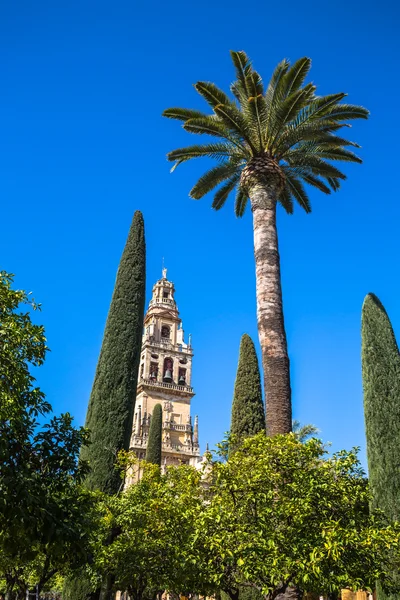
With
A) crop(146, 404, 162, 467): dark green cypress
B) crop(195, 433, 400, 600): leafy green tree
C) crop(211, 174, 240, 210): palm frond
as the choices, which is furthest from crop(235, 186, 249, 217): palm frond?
crop(146, 404, 162, 467): dark green cypress

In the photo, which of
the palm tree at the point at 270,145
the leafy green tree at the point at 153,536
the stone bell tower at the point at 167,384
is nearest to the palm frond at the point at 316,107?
the palm tree at the point at 270,145

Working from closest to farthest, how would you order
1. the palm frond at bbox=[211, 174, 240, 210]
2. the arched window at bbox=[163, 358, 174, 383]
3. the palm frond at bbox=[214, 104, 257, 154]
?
the palm frond at bbox=[214, 104, 257, 154]
the palm frond at bbox=[211, 174, 240, 210]
the arched window at bbox=[163, 358, 174, 383]

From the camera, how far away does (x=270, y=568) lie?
963cm

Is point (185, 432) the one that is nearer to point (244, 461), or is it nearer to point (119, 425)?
point (119, 425)

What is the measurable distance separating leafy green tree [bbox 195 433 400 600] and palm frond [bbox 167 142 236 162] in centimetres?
1117

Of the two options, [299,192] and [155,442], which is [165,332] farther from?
[299,192]

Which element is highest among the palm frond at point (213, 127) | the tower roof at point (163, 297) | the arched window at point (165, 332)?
the tower roof at point (163, 297)

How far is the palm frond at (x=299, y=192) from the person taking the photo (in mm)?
21644

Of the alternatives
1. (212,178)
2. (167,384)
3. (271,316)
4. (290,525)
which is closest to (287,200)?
(212,178)

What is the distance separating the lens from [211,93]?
17781mm

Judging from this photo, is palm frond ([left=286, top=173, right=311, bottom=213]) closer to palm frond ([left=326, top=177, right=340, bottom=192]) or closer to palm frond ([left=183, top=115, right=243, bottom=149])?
palm frond ([left=326, top=177, right=340, bottom=192])

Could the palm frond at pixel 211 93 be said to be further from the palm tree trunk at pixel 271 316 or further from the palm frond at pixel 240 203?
the palm frond at pixel 240 203

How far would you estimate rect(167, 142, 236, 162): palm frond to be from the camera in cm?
1911

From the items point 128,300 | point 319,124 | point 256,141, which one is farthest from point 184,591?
point 319,124
